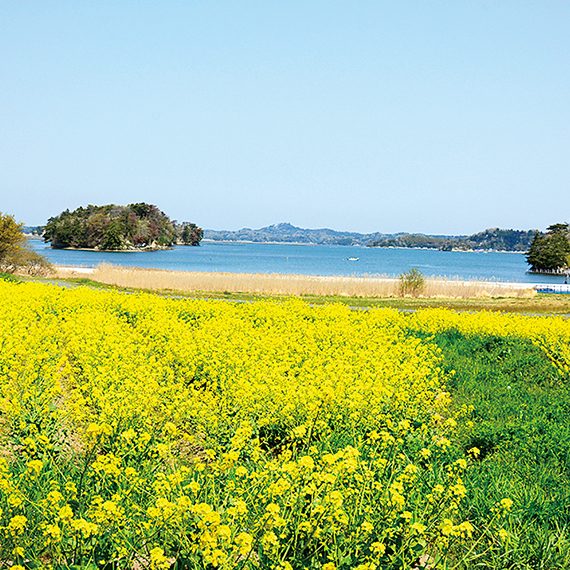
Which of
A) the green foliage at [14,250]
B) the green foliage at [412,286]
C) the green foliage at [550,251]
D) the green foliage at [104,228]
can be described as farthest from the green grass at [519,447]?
the green foliage at [104,228]

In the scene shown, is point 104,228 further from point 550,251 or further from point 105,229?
point 550,251

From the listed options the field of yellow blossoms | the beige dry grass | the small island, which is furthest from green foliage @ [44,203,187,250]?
the field of yellow blossoms

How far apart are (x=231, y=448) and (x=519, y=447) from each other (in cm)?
299

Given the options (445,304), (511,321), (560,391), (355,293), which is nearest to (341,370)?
(560,391)

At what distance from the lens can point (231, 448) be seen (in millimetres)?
5992

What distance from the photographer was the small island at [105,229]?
132m

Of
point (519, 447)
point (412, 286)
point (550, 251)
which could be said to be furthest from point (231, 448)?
point (550, 251)

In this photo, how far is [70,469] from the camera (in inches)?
218

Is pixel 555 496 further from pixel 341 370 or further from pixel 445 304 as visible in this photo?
pixel 445 304

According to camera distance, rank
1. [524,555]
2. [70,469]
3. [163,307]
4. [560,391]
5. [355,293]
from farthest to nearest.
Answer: [355,293] < [163,307] < [560,391] < [70,469] < [524,555]

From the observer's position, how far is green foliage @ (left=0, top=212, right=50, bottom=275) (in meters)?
38.9

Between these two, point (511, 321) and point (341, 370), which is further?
point (511, 321)

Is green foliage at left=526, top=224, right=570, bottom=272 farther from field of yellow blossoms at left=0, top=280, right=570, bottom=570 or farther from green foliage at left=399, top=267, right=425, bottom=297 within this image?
field of yellow blossoms at left=0, top=280, right=570, bottom=570

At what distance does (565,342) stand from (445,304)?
1729cm
